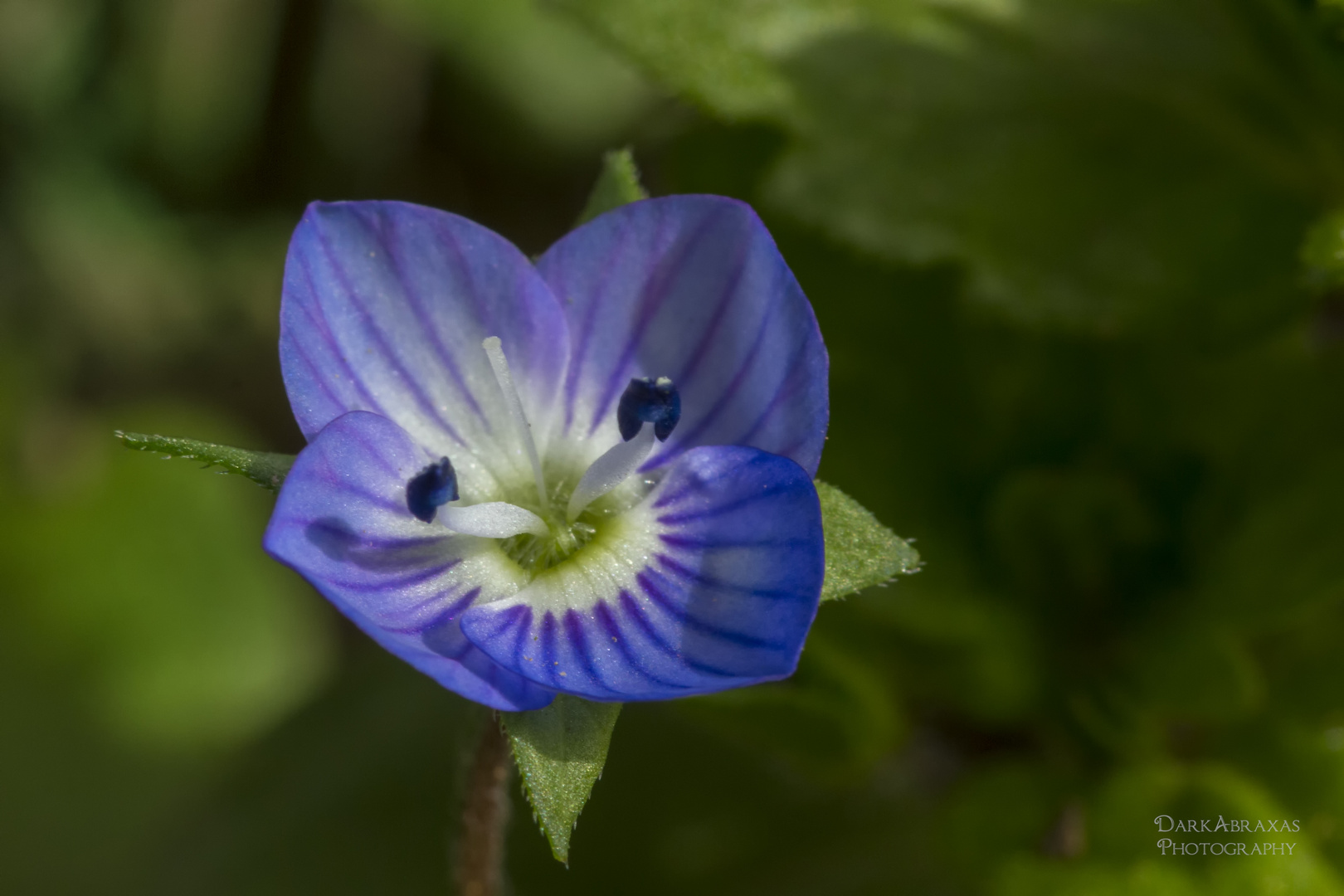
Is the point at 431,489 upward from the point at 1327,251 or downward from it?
downward

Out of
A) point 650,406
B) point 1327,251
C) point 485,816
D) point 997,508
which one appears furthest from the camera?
point 997,508

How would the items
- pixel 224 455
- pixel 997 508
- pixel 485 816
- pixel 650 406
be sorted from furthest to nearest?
pixel 997 508, pixel 485 816, pixel 650 406, pixel 224 455

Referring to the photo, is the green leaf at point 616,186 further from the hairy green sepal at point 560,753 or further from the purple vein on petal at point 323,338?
the hairy green sepal at point 560,753

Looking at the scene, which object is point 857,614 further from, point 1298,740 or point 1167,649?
point 1298,740

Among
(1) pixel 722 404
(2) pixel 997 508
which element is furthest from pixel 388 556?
(2) pixel 997 508

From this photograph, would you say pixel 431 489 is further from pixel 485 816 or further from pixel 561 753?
pixel 485 816

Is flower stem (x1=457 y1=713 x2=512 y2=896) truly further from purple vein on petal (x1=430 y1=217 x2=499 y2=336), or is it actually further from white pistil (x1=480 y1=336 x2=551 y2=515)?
purple vein on petal (x1=430 y1=217 x2=499 y2=336)

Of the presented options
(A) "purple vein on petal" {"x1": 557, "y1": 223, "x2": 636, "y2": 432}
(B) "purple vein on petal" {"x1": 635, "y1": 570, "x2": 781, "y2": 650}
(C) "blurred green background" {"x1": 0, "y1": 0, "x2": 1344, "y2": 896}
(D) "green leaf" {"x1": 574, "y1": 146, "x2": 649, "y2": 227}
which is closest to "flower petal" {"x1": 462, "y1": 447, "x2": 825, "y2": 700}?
(B) "purple vein on petal" {"x1": 635, "y1": 570, "x2": 781, "y2": 650}
